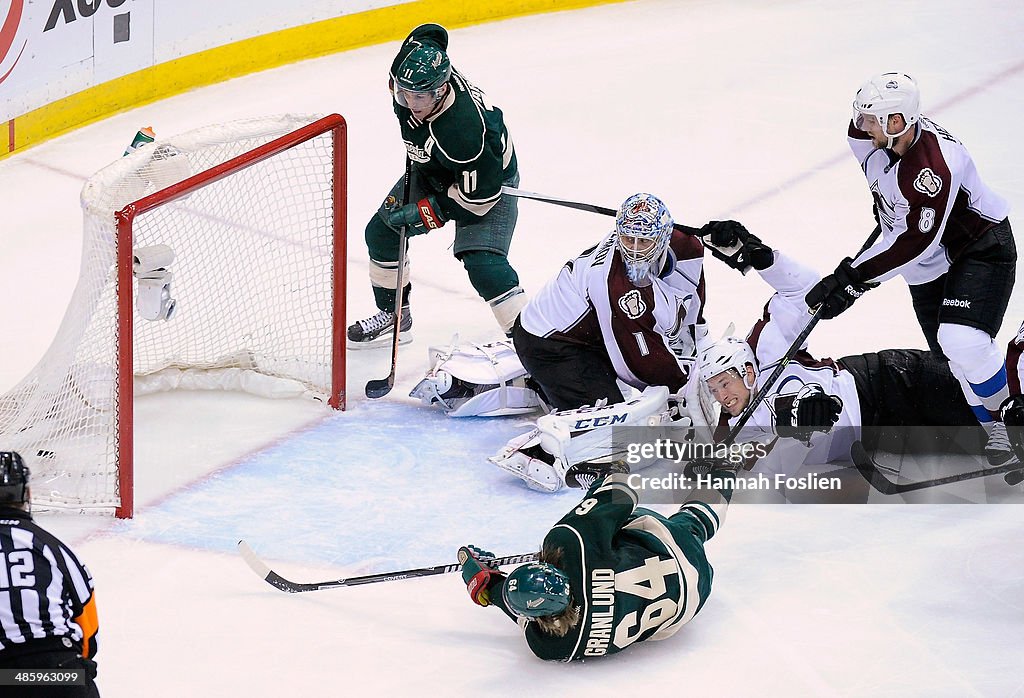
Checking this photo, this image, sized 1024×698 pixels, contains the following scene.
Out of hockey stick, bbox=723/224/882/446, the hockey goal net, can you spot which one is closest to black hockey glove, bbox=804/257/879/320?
hockey stick, bbox=723/224/882/446

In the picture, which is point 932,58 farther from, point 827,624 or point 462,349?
point 827,624

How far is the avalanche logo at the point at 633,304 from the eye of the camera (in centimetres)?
405

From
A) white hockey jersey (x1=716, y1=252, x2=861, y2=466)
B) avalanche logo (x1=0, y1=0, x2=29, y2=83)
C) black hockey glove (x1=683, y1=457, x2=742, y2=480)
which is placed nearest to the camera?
Answer: black hockey glove (x1=683, y1=457, x2=742, y2=480)

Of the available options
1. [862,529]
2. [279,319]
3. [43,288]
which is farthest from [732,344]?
[43,288]

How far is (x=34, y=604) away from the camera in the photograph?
8.27 ft

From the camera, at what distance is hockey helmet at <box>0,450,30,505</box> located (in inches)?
99.0

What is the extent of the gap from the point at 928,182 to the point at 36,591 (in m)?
2.44

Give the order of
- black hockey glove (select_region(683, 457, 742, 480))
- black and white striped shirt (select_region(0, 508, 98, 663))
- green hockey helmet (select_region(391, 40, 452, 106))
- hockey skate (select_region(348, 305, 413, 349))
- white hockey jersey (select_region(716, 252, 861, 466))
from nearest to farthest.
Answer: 1. black and white striped shirt (select_region(0, 508, 98, 663))
2. black hockey glove (select_region(683, 457, 742, 480))
3. white hockey jersey (select_region(716, 252, 861, 466))
4. green hockey helmet (select_region(391, 40, 452, 106))
5. hockey skate (select_region(348, 305, 413, 349))

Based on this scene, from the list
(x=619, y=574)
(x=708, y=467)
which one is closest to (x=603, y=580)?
(x=619, y=574)

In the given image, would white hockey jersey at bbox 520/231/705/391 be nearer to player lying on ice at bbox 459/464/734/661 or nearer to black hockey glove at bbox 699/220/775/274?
black hockey glove at bbox 699/220/775/274

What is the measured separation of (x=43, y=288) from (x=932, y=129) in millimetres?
3007

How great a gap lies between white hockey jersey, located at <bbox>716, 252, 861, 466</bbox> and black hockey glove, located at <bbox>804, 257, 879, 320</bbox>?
0.13 meters

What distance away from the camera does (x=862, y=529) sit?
3969mm

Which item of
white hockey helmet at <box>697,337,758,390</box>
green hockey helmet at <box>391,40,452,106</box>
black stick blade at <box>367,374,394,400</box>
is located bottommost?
white hockey helmet at <box>697,337,758,390</box>
